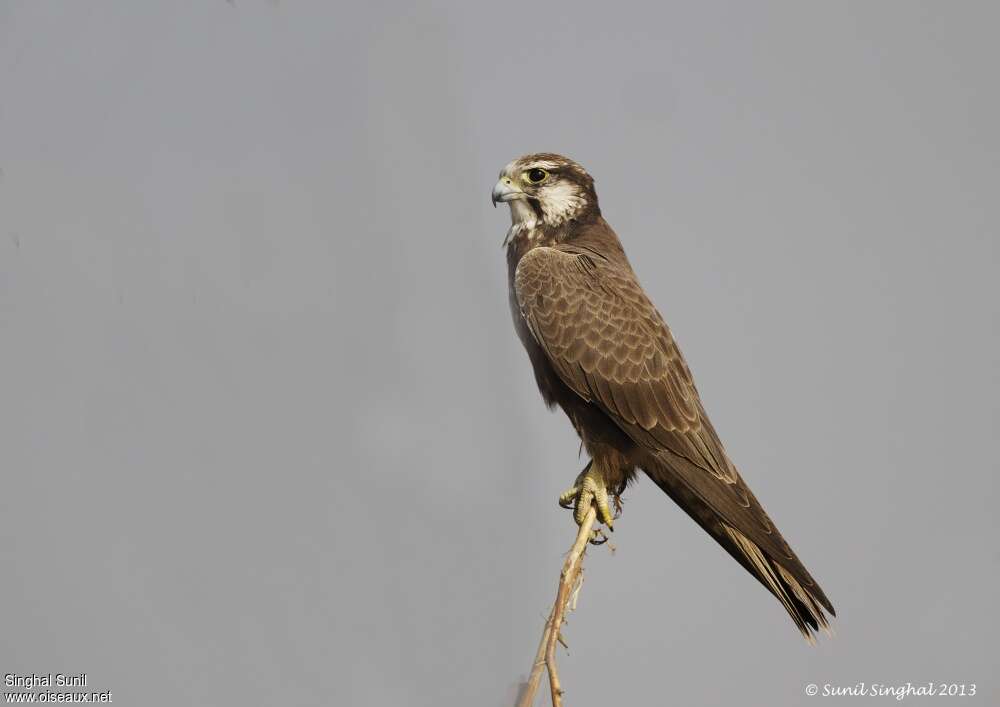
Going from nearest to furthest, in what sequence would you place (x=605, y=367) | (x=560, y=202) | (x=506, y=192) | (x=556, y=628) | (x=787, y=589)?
(x=556, y=628), (x=787, y=589), (x=605, y=367), (x=506, y=192), (x=560, y=202)

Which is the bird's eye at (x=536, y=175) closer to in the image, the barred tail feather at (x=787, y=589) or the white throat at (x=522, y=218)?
the white throat at (x=522, y=218)

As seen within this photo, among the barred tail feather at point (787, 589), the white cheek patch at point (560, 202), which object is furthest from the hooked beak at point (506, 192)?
the barred tail feather at point (787, 589)

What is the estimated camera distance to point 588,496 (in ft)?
14.3

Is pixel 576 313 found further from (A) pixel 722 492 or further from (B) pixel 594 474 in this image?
(A) pixel 722 492

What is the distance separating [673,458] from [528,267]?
1.21m

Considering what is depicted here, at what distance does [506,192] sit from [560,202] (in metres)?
0.31

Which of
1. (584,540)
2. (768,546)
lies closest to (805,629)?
(768,546)

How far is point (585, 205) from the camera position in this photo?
523 centimetres

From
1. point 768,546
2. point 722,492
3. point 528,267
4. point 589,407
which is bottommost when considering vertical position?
point 768,546

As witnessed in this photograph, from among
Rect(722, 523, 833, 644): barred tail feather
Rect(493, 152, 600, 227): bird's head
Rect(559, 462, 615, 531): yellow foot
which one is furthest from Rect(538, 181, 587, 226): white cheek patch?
Rect(722, 523, 833, 644): barred tail feather

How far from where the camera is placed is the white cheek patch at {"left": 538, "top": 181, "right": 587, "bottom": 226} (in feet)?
16.9

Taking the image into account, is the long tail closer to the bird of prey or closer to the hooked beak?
the bird of prey

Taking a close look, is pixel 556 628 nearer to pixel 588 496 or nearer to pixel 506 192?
pixel 588 496

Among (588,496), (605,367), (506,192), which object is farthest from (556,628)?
(506,192)
